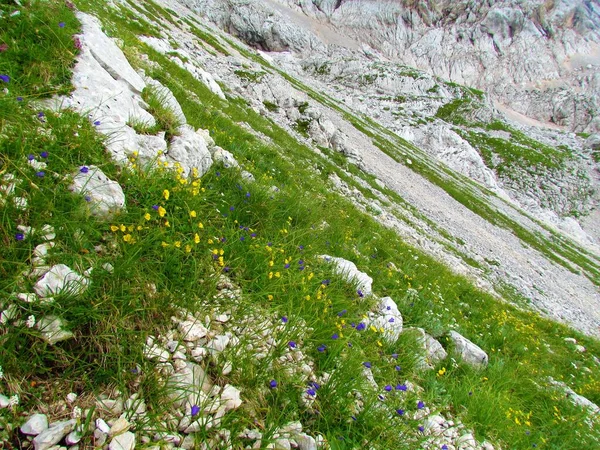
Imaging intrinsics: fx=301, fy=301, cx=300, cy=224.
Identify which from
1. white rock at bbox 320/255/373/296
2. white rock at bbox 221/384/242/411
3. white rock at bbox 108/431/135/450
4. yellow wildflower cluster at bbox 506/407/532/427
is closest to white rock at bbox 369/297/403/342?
white rock at bbox 320/255/373/296

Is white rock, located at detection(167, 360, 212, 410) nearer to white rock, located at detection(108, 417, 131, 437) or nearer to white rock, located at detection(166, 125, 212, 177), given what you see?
white rock, located at detection(108, 417, 131, 437)

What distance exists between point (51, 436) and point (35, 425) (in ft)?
0.43

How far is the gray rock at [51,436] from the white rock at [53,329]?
1.94 feet

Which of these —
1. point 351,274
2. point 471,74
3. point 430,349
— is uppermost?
point 471,74

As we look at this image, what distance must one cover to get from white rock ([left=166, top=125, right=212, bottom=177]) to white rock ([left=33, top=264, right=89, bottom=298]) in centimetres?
290

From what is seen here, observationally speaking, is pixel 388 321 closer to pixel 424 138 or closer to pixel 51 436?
pixel 51 436

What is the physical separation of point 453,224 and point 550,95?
177589 mm

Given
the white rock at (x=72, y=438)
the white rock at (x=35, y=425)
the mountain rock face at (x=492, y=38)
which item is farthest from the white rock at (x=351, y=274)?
the mountain rock face at (x=492, y=38)

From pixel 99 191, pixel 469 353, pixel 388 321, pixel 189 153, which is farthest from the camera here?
pixel 469 353

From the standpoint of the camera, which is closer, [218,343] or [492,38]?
[218,343]

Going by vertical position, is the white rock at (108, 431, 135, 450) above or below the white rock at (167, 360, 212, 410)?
above

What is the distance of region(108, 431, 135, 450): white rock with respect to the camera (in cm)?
194

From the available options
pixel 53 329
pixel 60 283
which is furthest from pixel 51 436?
pixel 60 283

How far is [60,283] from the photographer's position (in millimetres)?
2469
